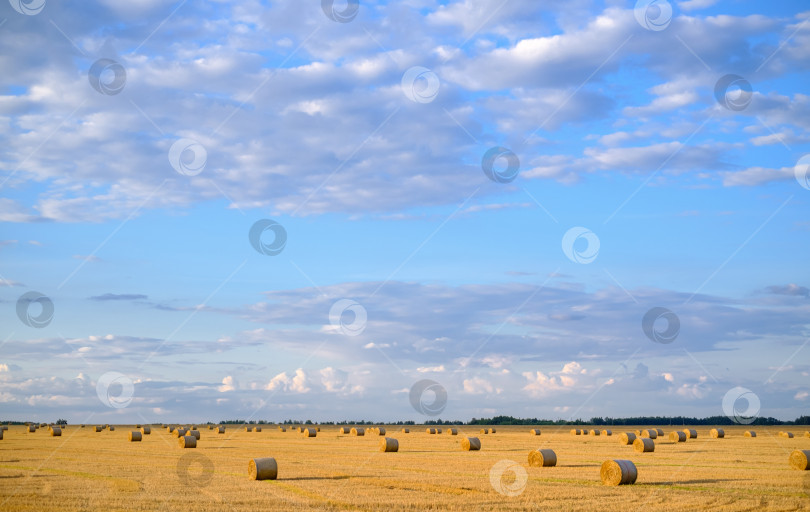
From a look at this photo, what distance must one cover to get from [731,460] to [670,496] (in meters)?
15.3

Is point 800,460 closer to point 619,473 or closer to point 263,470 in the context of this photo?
point 619,473

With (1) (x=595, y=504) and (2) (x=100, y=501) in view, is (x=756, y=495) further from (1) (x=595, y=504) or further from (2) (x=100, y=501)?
(2) (x=100, y=501)

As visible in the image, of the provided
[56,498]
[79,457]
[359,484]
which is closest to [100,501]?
[56,498]

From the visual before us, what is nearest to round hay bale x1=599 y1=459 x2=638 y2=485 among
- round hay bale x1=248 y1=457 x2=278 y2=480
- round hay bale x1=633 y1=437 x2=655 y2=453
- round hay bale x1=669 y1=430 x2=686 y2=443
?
round hay bale x1=248 y1=457 x2=278 y2=480

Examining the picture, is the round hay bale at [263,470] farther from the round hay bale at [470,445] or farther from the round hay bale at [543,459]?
the round hay bale at [470,445]

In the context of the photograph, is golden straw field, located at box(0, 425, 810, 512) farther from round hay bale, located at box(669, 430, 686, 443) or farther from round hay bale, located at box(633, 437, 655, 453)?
round hay bale, located at box(669, 430, 686, 443)

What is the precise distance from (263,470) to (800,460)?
19.9 m

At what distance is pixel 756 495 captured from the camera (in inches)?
802

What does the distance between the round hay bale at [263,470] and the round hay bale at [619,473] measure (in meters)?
10.7

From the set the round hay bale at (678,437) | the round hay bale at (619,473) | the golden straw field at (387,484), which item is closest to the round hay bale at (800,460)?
the golden straw field at (387,484)

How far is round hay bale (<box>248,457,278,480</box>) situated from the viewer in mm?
23953

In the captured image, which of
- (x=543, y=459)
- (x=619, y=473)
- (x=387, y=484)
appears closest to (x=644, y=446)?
(x=543, y=459)

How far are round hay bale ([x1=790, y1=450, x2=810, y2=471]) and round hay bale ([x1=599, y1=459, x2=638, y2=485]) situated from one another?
8.84m

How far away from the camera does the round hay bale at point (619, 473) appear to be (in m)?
23.0
